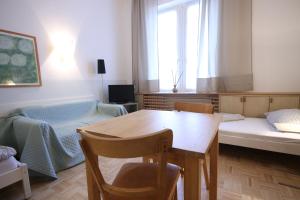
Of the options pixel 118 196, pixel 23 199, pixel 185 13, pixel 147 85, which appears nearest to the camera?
pixel 118 196

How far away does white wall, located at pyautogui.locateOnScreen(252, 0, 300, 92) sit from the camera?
2.49m

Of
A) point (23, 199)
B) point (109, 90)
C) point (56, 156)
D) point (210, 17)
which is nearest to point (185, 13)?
point (210, 17)

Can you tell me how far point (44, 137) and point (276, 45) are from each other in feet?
11.2

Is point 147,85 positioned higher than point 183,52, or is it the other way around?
point 183,52

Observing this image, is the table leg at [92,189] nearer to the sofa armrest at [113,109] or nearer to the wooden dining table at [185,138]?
the wooden dining table at [185,138]

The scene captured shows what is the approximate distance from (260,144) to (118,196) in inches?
69.9

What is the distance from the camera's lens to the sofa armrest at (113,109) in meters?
2.91

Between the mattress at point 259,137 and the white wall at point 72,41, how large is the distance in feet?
8.32

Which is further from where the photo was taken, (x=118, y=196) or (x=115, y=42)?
(x=115, y=42)

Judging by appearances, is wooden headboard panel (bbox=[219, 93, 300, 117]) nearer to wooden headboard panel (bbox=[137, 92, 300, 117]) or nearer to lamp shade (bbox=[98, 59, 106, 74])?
wooden headboard panel (bbox=[137, 92, 300, 117])

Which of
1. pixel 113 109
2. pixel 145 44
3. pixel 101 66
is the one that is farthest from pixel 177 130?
pixel 145 44

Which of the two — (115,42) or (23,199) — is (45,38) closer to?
(115,42)

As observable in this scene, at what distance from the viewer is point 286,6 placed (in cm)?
250

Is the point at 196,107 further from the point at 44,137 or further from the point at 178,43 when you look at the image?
the point at 178,43
